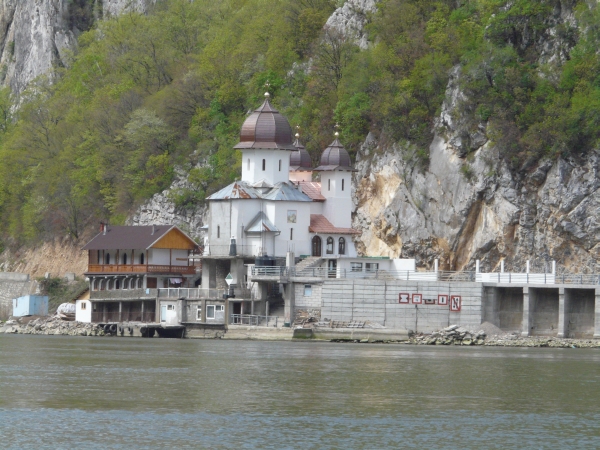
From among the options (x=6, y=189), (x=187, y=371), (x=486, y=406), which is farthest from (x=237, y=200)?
(x=6, y=189)

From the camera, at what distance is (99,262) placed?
102 meters

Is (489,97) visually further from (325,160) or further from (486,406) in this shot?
(486,406)

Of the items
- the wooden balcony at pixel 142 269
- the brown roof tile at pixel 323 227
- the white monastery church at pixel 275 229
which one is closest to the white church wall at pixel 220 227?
the white monastery church at pixel 275 229

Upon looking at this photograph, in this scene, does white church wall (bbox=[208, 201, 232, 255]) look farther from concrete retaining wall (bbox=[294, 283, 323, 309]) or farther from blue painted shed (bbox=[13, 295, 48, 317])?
blue painted shed (bbox=[13, 295, 48, 317])

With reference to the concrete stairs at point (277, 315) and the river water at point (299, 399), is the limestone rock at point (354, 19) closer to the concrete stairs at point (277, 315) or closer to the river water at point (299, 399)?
the concrete stairs at point (277, 315)

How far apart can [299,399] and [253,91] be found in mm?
75502

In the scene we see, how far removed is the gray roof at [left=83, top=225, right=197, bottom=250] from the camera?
98.8m

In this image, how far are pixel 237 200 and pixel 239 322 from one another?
8.76 m

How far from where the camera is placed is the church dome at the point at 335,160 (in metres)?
98.1

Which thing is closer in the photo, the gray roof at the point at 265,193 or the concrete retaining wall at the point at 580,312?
the concrete retaining wall at the point at 580,312

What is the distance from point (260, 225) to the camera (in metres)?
91.8

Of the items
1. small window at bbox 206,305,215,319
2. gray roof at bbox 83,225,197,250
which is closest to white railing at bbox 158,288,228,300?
small window at bbox 206,305,215,319

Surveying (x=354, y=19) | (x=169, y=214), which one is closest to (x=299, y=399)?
(x=169, y=214)

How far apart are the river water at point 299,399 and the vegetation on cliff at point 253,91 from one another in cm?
2552
